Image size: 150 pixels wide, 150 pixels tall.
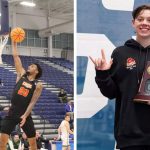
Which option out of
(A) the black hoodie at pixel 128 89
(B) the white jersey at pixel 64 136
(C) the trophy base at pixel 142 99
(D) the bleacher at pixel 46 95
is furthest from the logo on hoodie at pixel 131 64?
(D) the bleacher at pixel 46 95

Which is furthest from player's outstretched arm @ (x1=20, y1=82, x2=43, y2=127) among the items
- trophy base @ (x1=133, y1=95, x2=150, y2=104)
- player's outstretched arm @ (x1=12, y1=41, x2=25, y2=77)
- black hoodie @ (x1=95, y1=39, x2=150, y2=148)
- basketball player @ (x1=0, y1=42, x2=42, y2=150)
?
trophy base @ (x1=133, y1=95, x2=150, y2=104)

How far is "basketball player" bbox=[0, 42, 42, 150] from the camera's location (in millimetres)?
5176

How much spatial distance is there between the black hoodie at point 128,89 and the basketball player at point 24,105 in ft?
10.7

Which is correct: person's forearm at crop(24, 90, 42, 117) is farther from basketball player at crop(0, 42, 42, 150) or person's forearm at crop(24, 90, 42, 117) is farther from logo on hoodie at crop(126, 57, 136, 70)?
logo on hoodie at crop(126, 57, 136, 70)

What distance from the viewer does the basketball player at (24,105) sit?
5.18 meters

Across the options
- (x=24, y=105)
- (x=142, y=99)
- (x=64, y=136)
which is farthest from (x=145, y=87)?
(x=64, y=136)

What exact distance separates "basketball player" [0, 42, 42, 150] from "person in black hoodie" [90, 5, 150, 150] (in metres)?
3.27

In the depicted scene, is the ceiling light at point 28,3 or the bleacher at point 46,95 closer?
the bleacher at point 46,95

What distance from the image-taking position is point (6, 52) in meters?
21.1

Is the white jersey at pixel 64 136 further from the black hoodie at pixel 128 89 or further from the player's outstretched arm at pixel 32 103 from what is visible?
the black hoodie at pixel 128 89

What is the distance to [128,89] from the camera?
1.93 m

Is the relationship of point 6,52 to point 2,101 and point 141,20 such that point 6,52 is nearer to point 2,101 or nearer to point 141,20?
point 2,101

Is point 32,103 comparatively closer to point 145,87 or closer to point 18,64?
point 18,64

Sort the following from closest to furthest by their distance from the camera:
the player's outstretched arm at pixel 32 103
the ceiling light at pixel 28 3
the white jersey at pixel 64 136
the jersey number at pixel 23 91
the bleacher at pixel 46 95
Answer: the player's outstretched arm at pixel 32 103, the jersey number at pixel 23 91, the white jersey at pixel 64 136, the bleacher at pixel 46 95, the ceiling light at pixel 28 3
